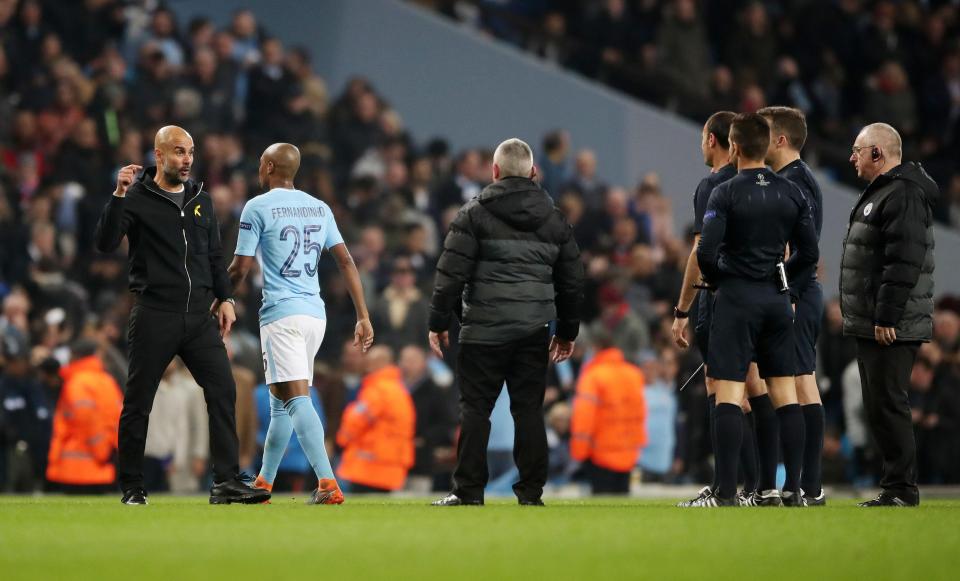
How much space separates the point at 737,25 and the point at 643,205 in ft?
12.2

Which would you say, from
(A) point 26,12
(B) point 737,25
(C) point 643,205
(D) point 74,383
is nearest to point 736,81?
(B) point 737,25

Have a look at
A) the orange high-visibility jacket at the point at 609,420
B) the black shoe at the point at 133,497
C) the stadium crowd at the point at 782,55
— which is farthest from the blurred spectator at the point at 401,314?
the black shoe at the point at 133,497

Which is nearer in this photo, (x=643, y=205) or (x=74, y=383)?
(x=74, y=383)

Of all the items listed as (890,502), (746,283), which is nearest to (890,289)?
(746,283)

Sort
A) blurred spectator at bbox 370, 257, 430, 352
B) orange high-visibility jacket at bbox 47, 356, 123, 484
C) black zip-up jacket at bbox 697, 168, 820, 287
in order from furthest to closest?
blurred spectator at bbox 370, 257, 430, 352 → orange high-visibility jacket at bbox 47, 356, 123, 484 → black zip-up jacket at bbox 697, 168, 820, 287

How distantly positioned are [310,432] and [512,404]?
1.22 metres

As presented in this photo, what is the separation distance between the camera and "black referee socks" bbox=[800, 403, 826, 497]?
10.1 meters

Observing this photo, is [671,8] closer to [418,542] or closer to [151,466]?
[151,466]

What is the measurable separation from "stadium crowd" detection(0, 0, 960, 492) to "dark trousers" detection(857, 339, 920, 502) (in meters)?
6.75

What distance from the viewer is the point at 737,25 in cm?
2362

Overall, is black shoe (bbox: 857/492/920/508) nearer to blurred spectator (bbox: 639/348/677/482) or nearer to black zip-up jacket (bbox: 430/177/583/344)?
black zip-up jacket (bbox: 430/177/583/344)

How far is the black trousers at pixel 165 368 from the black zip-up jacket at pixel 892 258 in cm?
382

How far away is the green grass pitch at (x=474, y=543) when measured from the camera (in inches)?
246

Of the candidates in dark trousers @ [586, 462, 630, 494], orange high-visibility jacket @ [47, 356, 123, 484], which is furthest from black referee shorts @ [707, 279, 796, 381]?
orange high-visibility jacket @ [47, 356, 123, 484]
